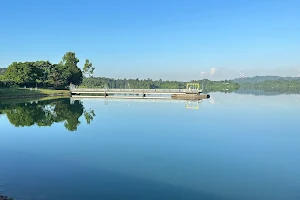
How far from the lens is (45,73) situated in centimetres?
7569

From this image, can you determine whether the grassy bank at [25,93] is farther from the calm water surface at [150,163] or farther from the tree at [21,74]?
the calm water surface at [150,163]

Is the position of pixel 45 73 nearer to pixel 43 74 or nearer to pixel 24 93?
pixel 43 74

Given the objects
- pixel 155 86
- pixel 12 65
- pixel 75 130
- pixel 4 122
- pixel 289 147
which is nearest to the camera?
pixel 289 147

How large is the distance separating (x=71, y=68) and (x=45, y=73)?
27.4 feet

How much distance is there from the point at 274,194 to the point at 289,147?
27.3 feet

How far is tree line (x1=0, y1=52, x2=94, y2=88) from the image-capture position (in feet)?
214

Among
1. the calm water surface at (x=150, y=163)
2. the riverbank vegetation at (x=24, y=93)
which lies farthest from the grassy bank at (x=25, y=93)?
the calm water surface at (x=150, y=163)

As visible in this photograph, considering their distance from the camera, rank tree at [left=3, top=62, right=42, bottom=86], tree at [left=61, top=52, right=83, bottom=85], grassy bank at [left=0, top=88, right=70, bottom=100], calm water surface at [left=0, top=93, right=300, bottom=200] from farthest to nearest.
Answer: tree at [left=61, top=52, right=83, bottom=85]
tree at [left=3, top=62, right=42, bottom=86]
grassy bank at [left=0, top=88, right=70, bottom=100]
calm water surface at [left=0, top=93, right=300, bottom=200]

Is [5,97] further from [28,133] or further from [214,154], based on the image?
[214,154]

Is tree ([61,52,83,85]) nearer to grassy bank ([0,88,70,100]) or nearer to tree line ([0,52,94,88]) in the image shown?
tree line ([0,52,94,88])

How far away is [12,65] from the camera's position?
67.1 m

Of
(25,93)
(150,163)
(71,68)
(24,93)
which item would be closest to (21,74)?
(25,93)

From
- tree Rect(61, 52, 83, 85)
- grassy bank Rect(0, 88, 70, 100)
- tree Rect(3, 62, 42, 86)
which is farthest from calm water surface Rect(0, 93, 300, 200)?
tree Rect(61, 52, 83, 85)

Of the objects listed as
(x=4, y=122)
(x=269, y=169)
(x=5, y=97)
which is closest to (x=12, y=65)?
(x=5, y=97)
